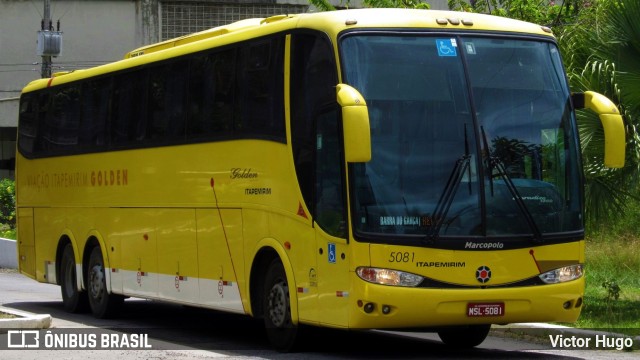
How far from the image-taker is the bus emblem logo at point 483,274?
39.0ft

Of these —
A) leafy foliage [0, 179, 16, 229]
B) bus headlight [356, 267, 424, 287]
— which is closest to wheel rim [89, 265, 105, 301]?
bus headlight [356, 267, 424, 287]

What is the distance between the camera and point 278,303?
1332 cm

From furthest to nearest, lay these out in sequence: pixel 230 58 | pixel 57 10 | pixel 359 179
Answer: pixel 57 10 < pixel 230 58 < pixel 359 179

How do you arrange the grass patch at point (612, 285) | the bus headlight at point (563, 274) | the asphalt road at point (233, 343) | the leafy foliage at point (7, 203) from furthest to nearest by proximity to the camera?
the leafy foliage at point (7, 203) < the grass patch at point (612, 285) < the asphalt road at point (233, 343) < the bus headlight at point (563, 274)

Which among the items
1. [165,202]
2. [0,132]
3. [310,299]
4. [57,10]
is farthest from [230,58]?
[0,132]

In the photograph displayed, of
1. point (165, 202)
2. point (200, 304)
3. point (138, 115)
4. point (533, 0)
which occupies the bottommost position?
point (200, 304)

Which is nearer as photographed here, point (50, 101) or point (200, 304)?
point (200, 304)

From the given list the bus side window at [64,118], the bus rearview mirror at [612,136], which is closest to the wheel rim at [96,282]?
the bus side window at [64,118]

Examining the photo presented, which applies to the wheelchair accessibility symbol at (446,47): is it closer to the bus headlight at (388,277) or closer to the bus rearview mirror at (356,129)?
the bus rearview mirror at (356,129)

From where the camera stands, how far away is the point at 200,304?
49.8 ft

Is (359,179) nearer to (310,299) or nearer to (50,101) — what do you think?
(310,299)

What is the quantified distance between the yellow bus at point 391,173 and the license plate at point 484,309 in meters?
0.01

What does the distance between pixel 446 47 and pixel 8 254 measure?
861 inches

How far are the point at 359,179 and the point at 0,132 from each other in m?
36.9
